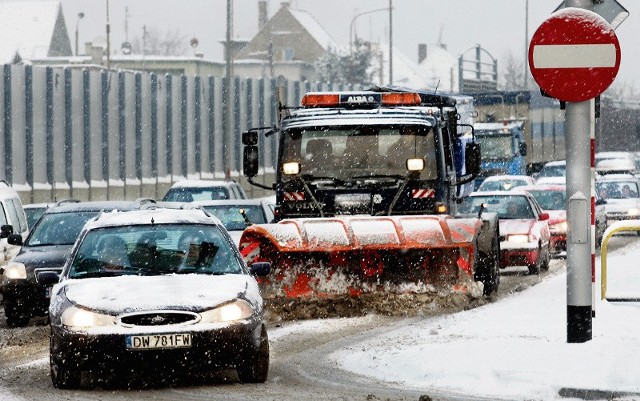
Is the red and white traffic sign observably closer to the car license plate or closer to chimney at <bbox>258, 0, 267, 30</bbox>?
the car license plate

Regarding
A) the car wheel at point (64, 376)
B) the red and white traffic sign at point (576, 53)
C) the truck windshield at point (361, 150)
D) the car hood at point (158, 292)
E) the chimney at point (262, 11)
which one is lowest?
the car wheel at point (64, 376)

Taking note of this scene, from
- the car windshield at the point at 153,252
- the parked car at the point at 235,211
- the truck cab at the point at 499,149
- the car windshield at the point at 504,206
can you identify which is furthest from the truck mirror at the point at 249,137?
the truck cab at the point at 499,149

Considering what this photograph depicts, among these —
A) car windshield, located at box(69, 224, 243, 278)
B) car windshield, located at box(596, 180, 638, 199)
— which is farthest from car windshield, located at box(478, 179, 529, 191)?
car windshield, located at box(69, 224, 243, 278)

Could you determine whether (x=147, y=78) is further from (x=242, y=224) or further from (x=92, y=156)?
(x=242, y=224)

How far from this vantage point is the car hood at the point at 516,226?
985 inches

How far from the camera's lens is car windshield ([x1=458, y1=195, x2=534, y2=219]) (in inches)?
1037

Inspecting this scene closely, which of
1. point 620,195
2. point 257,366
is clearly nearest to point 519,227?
point 257,366

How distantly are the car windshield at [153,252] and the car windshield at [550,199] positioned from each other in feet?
62.2

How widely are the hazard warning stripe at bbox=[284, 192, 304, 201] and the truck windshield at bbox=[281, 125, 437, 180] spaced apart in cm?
26

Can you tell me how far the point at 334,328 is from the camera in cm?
1589

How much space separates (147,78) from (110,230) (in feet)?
123

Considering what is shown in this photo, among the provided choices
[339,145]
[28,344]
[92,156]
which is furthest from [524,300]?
[92,156]

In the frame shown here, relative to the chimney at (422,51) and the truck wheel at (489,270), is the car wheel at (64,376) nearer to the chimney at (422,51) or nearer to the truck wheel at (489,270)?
the truck wheel at (489,270)

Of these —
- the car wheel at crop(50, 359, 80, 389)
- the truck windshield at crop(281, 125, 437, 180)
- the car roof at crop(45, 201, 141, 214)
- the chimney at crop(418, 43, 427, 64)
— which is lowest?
the car wheel at crop(50, 359, 80, 389)
